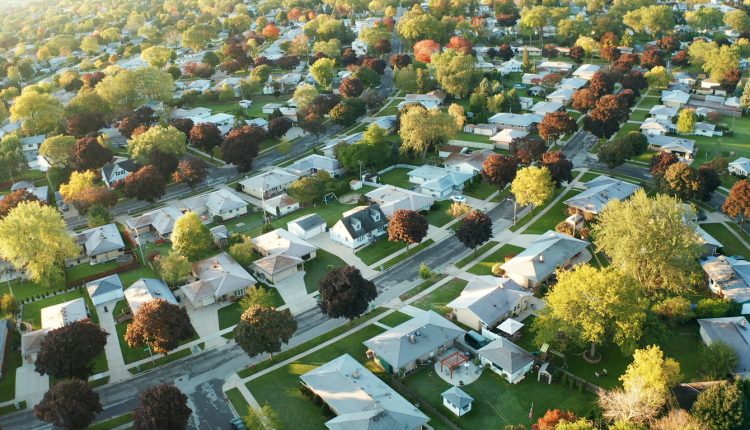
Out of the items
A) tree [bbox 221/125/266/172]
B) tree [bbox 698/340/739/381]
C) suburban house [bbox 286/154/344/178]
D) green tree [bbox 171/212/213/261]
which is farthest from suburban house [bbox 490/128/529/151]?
tree [bbox 698/340/739/381]

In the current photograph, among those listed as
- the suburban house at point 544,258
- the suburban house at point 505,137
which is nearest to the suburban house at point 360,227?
the suburban house at point 544,258

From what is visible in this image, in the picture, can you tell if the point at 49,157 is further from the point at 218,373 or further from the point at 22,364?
the point at 218,373

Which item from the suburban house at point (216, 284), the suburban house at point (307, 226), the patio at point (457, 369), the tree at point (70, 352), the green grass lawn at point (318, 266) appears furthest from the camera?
the suburban house at point (307, 226)

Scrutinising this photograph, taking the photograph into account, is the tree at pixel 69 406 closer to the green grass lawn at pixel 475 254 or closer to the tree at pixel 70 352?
the tree at pixel 70 352

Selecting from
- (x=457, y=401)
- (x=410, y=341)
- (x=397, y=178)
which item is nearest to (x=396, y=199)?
(x=397, y=178)

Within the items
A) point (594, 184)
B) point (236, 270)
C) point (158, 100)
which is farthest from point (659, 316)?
point (158, 100)

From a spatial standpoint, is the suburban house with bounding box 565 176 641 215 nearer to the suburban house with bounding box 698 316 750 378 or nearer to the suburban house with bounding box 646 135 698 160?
the suburban house with bounding box 646 135 698 160

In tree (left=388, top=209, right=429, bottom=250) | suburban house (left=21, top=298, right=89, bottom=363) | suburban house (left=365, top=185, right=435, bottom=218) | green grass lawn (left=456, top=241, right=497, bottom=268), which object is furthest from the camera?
suburban house (left=365, top=185, right=435, bottom=218)
